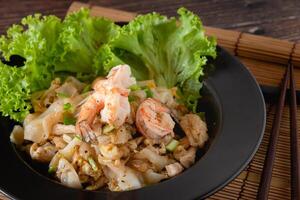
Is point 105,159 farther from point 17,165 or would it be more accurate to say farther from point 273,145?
point 273,145

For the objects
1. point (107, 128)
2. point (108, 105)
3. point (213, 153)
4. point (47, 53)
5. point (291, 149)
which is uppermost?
point (47, 53)

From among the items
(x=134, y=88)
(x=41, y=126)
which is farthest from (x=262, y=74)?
(x=41, y=126)

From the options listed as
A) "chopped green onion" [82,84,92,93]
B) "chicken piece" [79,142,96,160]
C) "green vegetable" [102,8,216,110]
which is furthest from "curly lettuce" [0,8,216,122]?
"chicken piece" [79,142,96,160]

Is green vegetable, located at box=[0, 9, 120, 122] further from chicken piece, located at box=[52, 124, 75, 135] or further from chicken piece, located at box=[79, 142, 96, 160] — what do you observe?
chicken piece, located at box=[79, 142, 96, 160]

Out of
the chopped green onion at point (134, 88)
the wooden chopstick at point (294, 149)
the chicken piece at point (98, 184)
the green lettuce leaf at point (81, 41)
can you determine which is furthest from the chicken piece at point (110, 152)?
the wooden chopstick at point (294, 149)

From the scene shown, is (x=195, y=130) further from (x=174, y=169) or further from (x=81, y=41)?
(x=81, y=41)

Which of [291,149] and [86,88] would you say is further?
[86,88]
